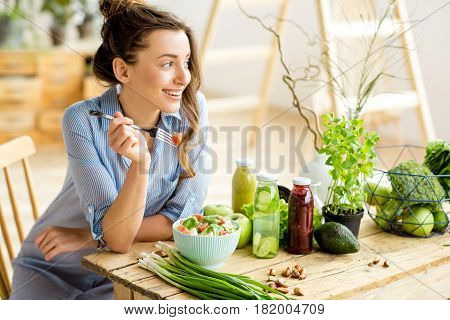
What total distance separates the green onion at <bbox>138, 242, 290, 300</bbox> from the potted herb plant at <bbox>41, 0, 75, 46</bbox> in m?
3.70

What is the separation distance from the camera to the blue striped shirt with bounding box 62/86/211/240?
5.30 ft

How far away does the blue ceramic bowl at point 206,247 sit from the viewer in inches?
54.8

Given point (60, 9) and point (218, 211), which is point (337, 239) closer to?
point (218, 211)

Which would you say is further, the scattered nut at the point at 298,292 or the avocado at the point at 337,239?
the avocado at the point at 337,239

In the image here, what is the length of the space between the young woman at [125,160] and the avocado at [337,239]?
1.22 ft

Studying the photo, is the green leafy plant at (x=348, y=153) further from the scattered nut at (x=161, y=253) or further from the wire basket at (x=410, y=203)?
the scattered nut at (x=161, y=253)

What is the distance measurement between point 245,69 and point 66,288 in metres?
4.17

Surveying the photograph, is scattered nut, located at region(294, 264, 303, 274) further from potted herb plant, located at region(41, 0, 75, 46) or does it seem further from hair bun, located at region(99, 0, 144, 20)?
potted herb plant, located at region(41, 0, 75, 46)

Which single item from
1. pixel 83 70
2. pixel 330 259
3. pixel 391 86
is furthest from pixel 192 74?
pixel 83 70

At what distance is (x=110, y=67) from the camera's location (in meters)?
1.76

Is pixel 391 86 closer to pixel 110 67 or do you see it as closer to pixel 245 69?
pixel 245 69

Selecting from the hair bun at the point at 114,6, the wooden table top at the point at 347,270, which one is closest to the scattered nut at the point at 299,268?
the wooden table top at the point at 347,270
